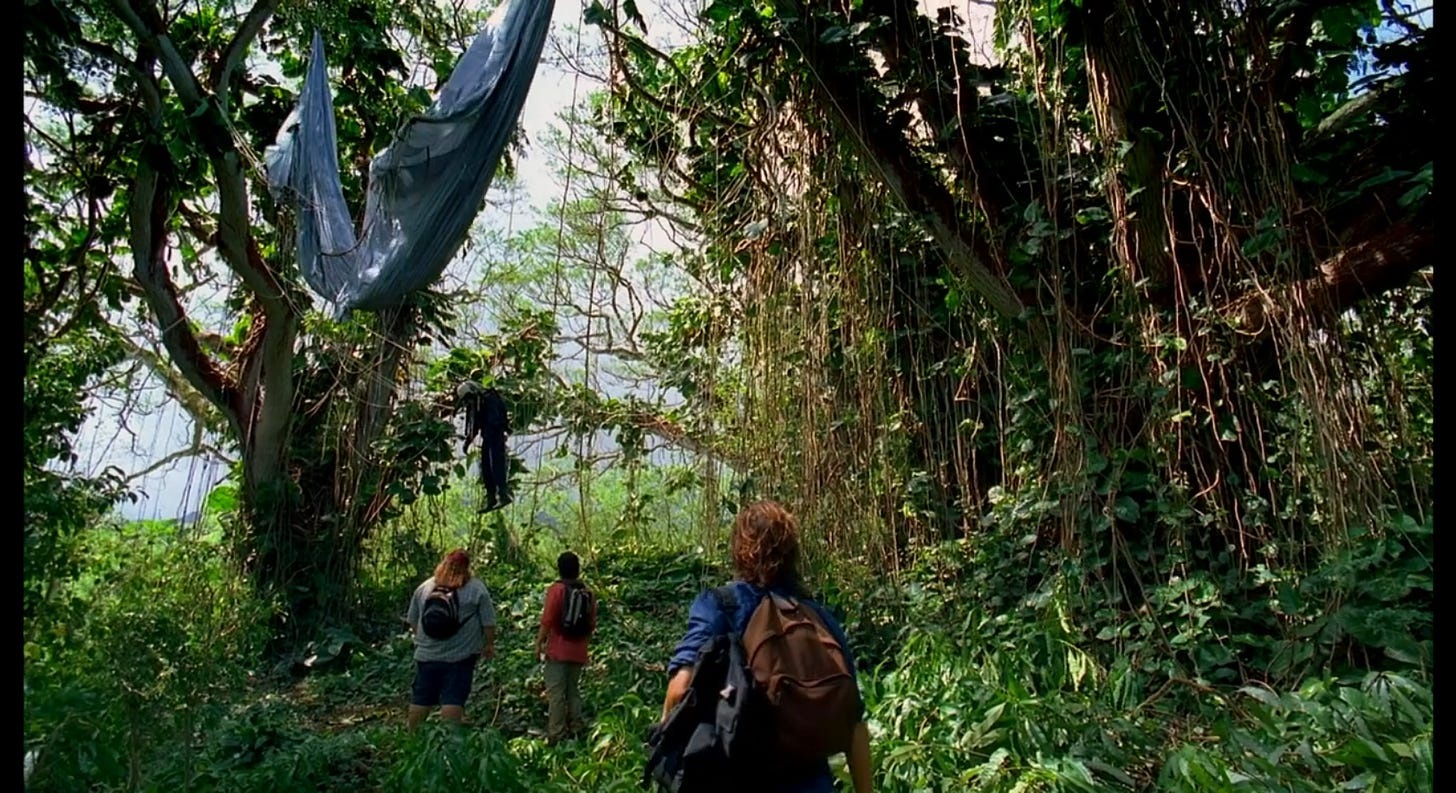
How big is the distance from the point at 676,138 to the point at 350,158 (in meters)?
3.00

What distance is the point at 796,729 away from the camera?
1.71 meters

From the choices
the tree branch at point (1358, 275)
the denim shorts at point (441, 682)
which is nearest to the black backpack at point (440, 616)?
the denim shorts at point (441, 682)

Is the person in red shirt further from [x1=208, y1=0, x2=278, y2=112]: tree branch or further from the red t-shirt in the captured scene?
[x1=208, y1=0, x2=278, y2=112]: tree branch

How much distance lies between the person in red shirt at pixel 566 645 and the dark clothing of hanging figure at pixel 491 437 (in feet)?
3.73

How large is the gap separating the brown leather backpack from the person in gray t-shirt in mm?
2857

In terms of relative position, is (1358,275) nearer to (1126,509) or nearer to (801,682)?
(1126,509)

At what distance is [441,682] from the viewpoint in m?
4.34

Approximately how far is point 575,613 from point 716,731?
2.76 metres

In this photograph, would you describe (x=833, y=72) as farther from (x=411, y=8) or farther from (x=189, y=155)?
(x=411, y=8)

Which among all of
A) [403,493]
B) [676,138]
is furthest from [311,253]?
[403,493]

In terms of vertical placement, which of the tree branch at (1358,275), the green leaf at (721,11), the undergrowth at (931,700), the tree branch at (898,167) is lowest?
the undergrowth at (931,700)

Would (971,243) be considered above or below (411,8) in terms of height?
below

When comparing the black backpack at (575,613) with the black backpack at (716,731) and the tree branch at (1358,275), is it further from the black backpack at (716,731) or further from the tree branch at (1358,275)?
the tree branch at (1358,275)

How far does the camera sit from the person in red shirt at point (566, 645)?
4375 mm
